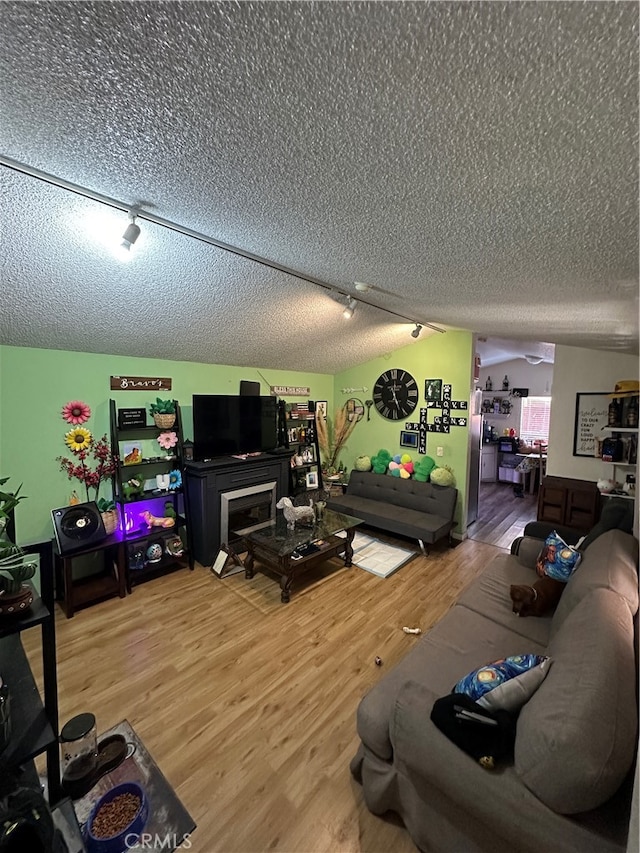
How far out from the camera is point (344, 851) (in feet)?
4.22

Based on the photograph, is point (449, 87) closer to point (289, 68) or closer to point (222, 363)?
point (289, 68)

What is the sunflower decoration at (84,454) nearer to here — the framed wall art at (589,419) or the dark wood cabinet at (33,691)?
the dark wood cabinet at (33,691)

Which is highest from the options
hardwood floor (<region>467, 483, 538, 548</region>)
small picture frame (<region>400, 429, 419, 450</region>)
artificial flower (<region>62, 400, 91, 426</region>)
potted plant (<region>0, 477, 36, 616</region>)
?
artificial flower (<region>62, 400, 91, 426</region>)

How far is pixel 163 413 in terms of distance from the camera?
332 cm

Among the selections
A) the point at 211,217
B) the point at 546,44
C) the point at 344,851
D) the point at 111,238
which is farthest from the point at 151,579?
the point at 546,44

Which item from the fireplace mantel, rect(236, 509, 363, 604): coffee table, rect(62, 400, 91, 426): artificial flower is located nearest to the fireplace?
the fireplace mantel

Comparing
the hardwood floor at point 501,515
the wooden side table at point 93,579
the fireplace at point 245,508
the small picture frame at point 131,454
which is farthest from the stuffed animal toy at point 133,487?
the hardwood floor at point 501,515

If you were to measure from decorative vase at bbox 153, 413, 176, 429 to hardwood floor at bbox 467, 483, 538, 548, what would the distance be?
382 cm

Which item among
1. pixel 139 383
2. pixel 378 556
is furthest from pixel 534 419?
pixel 139 383

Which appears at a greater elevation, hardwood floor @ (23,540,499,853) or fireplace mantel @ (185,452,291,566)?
fireplace mantel @ (185,452,291,566)

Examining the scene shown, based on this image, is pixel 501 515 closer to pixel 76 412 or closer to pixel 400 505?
pixel 400 505

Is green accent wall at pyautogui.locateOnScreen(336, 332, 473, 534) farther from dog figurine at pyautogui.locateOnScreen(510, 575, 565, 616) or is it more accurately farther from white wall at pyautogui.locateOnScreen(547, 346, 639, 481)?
dog figurine at pyautogui.locateOnScreen(510, 575, 565, 616)

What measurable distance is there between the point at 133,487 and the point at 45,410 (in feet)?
3.10

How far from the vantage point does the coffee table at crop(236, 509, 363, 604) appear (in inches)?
112
